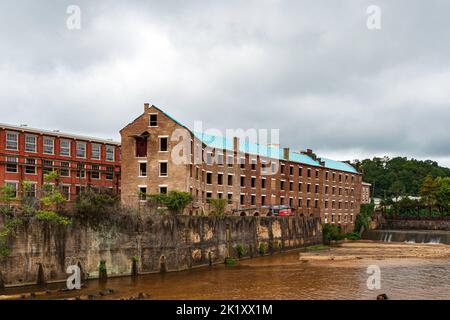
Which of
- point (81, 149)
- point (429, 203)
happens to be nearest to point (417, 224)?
point (429, 203)

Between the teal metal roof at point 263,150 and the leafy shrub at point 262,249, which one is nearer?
the leafy shrub at point 262,249

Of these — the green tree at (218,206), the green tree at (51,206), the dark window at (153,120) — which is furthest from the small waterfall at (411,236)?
the green tree at (51,206)

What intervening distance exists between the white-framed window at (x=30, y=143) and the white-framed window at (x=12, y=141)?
121 centimetres

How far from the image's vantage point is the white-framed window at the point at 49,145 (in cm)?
6078

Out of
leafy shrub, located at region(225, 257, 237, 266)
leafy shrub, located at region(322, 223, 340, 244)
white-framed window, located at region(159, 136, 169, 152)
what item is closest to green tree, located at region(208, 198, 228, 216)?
leafy shrub, located at region(225, 257, 237, 266)

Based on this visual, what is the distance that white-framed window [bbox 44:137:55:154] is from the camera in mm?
60781

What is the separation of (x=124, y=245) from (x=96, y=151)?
30.3 m

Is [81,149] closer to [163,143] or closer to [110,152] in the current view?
[110,152]

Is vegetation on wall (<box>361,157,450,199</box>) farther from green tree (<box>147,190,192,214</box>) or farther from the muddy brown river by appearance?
green tree (<box>147,190,192,214</box>)

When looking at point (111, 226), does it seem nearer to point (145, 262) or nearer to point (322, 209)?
point (145, 262)

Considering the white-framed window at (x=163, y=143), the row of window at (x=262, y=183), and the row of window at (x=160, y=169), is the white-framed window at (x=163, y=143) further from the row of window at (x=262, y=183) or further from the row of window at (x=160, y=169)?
the row of window at (x=262, y=183)

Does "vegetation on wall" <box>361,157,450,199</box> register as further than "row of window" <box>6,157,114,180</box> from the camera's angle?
Yes

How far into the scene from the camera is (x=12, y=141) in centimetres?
5734

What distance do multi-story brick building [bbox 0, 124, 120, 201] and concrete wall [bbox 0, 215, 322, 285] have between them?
41.7 feet
